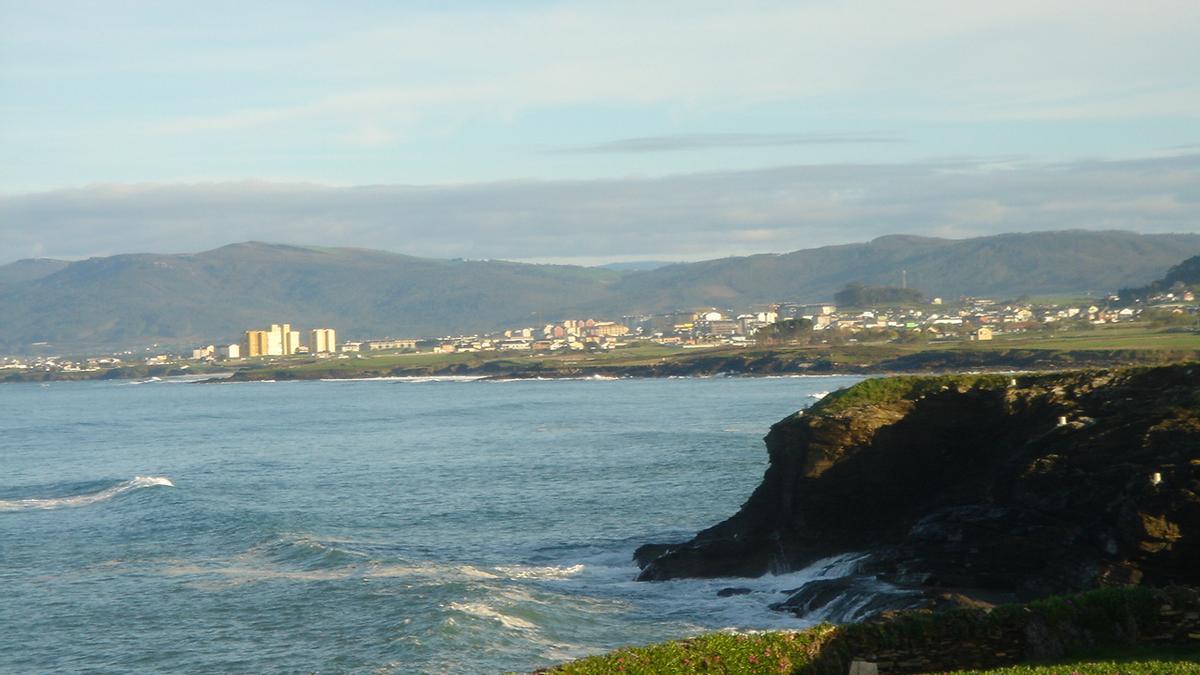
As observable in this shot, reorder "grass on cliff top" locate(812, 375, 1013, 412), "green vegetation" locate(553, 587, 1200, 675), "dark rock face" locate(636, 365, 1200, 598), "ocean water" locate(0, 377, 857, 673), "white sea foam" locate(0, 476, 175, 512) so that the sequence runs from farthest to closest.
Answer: "white sea foam" locate(0, 476, 175, 512) < "grass on cliff top" locate(812, 375, 1013, 412) < "ocean water" locate(0, 377, 857, 673) < "dark rock face" locate(636, 365, 1200, 598) < "green vegetation" locate(553, 587, 1200, 675)

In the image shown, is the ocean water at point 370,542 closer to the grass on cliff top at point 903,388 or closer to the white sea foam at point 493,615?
the white sea foam at point 493,615

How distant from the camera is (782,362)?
15700 cm

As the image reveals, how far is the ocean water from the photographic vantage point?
98.3 ft

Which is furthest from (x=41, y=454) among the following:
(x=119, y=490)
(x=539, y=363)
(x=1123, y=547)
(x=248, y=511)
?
(x=539, y=363)

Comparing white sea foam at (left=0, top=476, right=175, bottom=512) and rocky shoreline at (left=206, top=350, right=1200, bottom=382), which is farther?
rocky shoreline at (left=206, top=350, right=1200, bottom=382)

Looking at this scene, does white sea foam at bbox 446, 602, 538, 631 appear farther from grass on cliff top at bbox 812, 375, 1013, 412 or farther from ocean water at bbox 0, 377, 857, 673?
grass on cliff top at bbox 812, 375, 1013, 412

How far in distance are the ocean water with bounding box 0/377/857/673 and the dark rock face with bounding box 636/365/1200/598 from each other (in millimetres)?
2012

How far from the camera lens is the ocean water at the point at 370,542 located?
98.3 ft

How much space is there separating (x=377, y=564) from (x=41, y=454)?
170 ft

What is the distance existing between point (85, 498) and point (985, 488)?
40.1m

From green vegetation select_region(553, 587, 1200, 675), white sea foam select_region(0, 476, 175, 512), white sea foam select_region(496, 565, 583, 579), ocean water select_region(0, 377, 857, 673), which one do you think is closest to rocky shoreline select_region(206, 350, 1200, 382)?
ocean water select_region(0, 377, 857, 673)

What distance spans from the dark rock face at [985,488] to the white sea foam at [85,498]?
28.6 m

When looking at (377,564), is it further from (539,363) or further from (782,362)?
(539,363)

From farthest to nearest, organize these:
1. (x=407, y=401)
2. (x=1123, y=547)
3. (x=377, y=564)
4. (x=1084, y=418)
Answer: (x=407, y=401) → (x=377, y=564) → (x=1084, y=418) → (x=1123, y=547)
